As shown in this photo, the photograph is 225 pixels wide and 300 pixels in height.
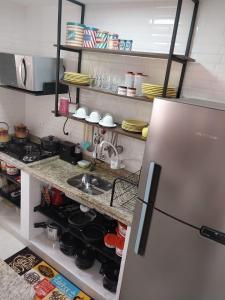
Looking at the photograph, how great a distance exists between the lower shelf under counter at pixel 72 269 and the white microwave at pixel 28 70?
4.49ft

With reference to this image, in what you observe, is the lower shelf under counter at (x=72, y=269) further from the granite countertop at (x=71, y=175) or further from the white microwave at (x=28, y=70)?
the white microwave at (x=28, y=70)

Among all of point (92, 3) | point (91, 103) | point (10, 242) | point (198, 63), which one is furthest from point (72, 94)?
point (10, 242)

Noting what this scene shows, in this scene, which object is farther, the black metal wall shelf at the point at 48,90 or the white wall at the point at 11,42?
the white wall at the point at 11,42

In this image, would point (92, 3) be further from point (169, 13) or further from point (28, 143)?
point (28, 143)

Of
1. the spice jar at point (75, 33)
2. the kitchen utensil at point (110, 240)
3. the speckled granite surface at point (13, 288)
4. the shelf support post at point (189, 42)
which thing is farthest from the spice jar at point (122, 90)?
the speckled granite surface at point (13, 288)

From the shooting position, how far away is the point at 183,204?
1.12 meters

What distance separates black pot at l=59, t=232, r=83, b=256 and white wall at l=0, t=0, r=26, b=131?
1.40m

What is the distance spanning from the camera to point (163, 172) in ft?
3.77

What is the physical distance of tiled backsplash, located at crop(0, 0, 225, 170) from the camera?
1473 millimetres

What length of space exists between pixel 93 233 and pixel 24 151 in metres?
1.02

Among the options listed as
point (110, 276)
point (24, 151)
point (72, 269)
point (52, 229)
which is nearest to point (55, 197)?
point (52, 229)

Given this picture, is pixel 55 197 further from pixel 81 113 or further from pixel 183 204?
pixel 183 204

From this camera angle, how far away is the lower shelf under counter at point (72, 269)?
1.72 metres

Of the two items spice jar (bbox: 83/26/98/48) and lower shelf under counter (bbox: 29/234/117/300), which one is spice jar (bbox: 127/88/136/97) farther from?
lower shelf under counter (bbox: 29/234/117/300)
